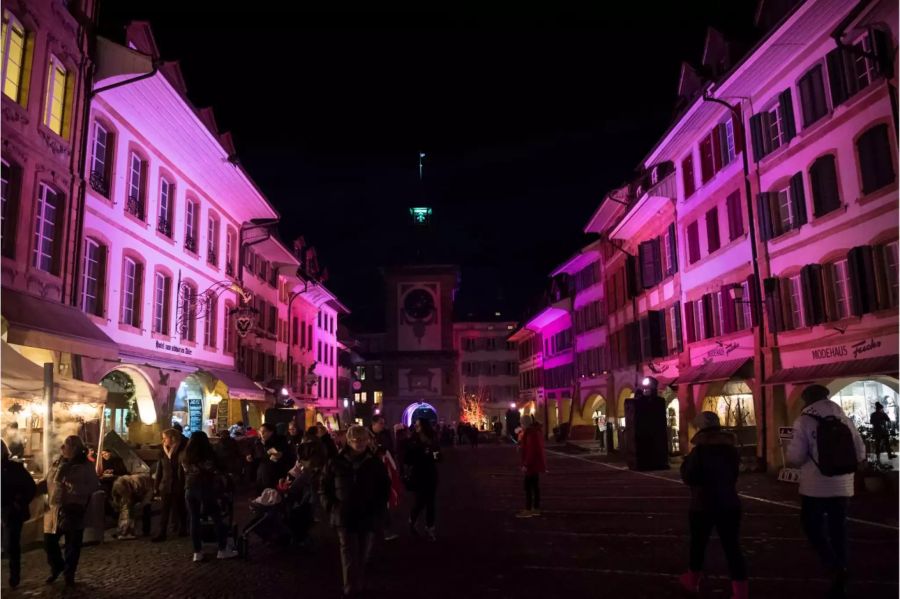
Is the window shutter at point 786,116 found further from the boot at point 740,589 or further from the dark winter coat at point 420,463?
the boot at point 740,589

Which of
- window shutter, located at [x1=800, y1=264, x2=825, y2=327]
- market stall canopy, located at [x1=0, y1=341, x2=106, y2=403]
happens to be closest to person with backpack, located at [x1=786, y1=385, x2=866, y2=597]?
market stall canopy, located at [x1=0, y1=341, x2=106, y2=403]

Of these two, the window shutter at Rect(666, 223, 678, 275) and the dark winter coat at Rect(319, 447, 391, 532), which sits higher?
the window shutter at Rect(666, 223, 678, 275)

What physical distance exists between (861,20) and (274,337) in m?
30.0

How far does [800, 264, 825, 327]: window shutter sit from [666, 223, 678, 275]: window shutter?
9401mm

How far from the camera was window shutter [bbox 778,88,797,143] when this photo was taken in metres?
19.6

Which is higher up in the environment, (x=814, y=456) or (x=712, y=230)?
(x=712, y=230)

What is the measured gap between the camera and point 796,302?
1983cm

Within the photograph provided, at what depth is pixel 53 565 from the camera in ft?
27.9

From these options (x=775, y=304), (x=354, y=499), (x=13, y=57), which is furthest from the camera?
(x=775, y=304)

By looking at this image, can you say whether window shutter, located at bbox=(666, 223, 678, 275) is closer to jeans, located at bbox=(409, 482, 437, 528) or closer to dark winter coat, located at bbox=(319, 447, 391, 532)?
jeans, located at bbox=(409, 482, 437, 528)

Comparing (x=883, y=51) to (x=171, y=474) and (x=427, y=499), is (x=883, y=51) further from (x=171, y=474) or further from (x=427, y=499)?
(x=171, y=474)

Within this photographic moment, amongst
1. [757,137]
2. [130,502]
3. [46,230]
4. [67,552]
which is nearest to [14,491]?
[67,552]

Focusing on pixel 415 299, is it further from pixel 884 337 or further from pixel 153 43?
pixel 884 337

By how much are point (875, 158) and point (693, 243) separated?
1037 cm
